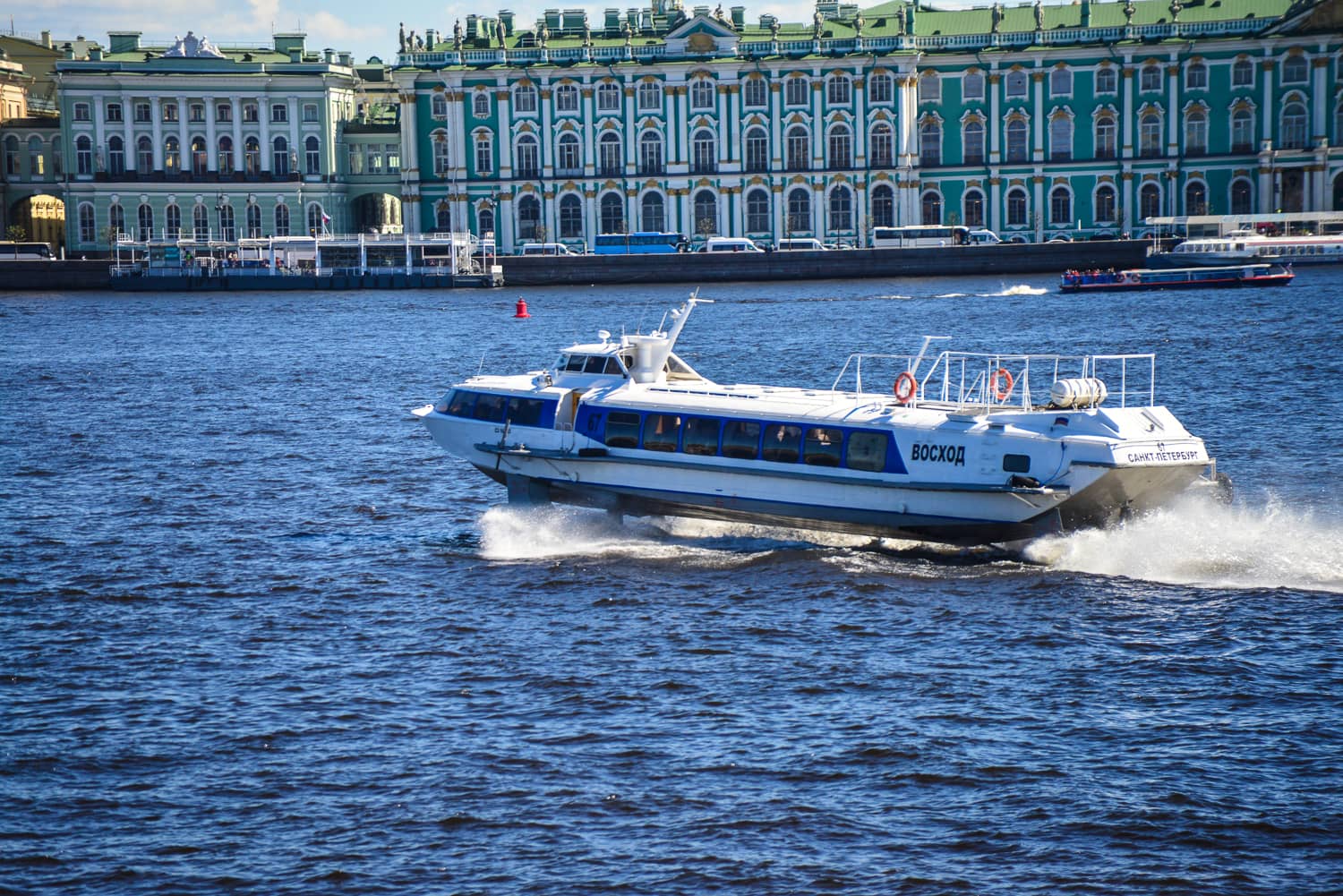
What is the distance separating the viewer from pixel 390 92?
519 ft

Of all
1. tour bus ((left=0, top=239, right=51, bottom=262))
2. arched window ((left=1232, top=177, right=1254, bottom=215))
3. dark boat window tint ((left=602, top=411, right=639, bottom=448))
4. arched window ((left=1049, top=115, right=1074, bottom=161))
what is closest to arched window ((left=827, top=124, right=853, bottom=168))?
arched window ((left=1049, top=115, right=1074, bottom=161))

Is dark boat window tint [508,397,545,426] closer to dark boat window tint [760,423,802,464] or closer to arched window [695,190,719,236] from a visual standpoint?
dark boat window tint [760,423,802,464]

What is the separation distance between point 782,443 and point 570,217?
102930 millimetres

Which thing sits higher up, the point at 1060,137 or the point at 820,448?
the point at 1060,137

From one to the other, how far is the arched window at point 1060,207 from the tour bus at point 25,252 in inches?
2648

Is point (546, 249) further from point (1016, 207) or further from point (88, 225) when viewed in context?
point (88, 225)

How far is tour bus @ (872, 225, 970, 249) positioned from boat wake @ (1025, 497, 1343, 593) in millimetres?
96001

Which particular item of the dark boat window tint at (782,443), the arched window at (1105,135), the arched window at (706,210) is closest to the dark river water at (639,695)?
the dark boat window tint at (782,443)

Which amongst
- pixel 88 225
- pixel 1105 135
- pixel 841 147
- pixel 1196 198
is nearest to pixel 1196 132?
pixel 1196 198

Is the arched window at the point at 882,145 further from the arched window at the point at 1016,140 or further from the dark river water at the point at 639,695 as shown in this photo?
the dark river water at the point at 639,695

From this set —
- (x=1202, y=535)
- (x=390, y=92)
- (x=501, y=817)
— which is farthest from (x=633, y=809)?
(x=390, y=92)

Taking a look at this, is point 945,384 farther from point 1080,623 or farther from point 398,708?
point 398,708

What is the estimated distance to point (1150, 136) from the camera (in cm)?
12650

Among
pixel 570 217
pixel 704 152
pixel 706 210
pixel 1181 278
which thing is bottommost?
pixel 1181 278
